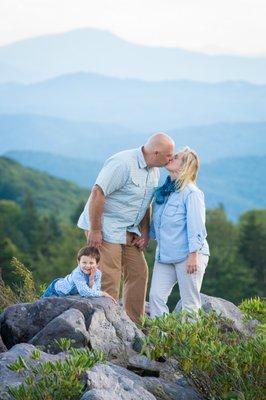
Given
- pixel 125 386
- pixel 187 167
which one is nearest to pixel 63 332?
pixel 125 386

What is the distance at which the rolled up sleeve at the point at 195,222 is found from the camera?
29.0 ft

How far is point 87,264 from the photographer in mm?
8422

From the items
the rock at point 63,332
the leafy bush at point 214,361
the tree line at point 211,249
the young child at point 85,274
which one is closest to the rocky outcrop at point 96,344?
the rock at point 63,332

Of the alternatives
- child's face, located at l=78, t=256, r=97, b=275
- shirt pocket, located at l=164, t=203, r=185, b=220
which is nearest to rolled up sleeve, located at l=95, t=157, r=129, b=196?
shirt pocket, located at l=164, t=203, r=185, b=220

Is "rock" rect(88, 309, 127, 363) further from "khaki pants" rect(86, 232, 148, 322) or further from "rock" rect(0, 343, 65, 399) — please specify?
"khaki pants" rect(86, 232, 148, 322)

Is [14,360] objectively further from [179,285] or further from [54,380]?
[179,285]

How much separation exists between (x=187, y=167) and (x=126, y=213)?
85 cm

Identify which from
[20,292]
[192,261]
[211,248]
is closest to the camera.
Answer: [192,261]

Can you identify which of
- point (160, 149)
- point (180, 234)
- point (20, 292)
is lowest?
point (20, 292)

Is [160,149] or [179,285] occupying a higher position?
[160,149]

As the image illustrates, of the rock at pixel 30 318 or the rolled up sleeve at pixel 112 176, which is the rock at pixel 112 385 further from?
the rolled up sleeve at pixel 112 176

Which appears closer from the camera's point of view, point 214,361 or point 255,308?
point 214,361

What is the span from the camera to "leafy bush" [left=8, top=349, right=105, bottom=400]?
5746 mm

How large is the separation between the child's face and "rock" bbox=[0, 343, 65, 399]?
5.94 ft
